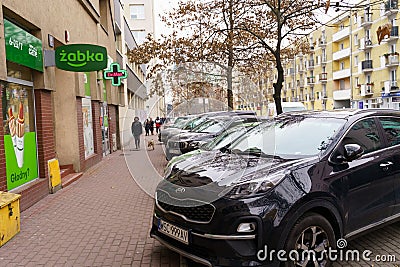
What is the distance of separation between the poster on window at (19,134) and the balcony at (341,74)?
49.6 metres

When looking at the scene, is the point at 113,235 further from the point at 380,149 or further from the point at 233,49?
the point at 233,49

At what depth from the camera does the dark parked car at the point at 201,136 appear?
10.2 meters

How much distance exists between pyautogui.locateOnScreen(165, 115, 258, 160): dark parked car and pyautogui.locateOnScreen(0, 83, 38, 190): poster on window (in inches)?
165

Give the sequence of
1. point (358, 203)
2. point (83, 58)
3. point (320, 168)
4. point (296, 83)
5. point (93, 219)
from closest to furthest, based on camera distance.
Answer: point (320, 168), point (358, 203), point (93, 219), point (83, 58), point (296, 83)

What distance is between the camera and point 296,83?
226 ft

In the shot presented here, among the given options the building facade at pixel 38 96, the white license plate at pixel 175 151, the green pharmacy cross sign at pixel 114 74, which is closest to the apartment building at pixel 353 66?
the green pharmacy cross sign at pixel 114 74

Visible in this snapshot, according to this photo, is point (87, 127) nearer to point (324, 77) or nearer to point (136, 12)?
point (136, 12)

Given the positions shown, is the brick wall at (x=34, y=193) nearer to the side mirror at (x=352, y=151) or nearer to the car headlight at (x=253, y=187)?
the car headlight at (x=253, y=187)

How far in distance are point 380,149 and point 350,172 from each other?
2.58 feet

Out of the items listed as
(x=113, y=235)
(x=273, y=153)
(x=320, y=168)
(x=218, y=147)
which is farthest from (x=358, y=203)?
(x=113, y=235)

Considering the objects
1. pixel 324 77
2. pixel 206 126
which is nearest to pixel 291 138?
pixel 206 126

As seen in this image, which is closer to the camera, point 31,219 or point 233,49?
point 31,219

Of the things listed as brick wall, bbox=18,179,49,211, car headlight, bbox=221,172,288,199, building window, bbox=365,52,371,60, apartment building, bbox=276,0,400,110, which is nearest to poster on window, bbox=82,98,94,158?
brick wall, bbox=18,179,49,211

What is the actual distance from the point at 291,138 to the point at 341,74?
5235 cm
